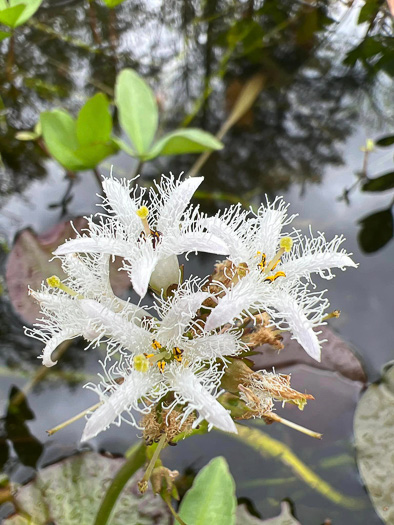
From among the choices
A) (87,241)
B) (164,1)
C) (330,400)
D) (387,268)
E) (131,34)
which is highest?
(164,1)

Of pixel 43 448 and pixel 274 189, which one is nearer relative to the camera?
pixel 43 448

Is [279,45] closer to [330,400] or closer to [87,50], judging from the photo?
[87,50]

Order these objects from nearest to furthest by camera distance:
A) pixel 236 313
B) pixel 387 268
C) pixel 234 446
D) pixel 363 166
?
pixel 236 313, pixel 234 446, pixel 387 268, pixel 363 166

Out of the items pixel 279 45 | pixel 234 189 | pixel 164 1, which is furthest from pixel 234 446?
pixel 164 1

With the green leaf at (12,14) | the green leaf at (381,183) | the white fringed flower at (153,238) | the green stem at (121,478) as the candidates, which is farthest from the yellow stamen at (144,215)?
the green leaf at (381,183)

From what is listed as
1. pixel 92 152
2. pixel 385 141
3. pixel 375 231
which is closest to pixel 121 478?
pixel 92 152

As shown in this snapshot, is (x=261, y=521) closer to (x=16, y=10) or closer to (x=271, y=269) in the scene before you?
(x=271, y=269)

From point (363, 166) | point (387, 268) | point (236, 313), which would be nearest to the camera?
point (236, 313)
